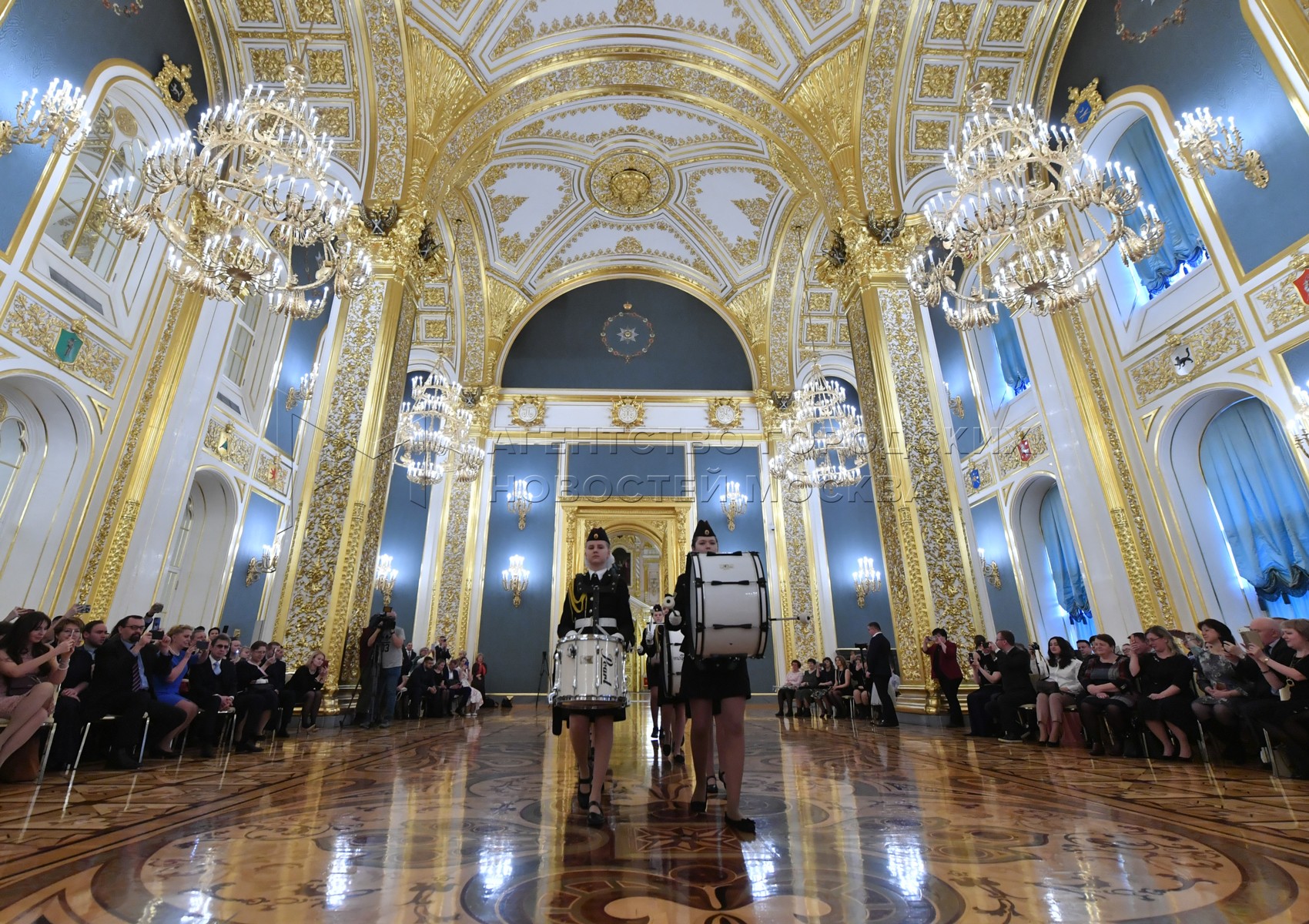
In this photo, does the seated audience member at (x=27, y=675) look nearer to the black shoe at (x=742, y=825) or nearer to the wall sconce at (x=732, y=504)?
the black shoe at (x=742, y=825)

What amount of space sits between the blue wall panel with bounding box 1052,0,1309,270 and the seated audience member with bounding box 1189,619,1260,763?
442 cm

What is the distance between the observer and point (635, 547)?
16.6m

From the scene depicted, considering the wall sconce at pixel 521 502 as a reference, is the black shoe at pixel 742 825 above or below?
below

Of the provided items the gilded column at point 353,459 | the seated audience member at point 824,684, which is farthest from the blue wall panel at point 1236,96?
the gilded column at point 353,459

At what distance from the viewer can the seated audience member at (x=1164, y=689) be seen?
4559mm

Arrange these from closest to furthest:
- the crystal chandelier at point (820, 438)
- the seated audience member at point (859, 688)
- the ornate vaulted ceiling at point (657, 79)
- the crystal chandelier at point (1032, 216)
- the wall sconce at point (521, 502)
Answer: the crystal chandelier at point (1032, 216)
the ornate vaulted ceiling at point (657, 79)
the seated audience member at point (859, 688)
the crystal chandelier at point (820, 438)
the wall sconce at point (521, 502)

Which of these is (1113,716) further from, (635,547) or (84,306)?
(635,547)

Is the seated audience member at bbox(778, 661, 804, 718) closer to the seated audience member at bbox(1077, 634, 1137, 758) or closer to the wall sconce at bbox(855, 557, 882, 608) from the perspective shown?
the wall sconce at bbox(855, 557, 882, 608)

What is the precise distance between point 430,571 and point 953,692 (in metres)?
11.2

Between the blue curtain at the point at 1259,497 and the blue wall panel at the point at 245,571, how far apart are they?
40.9ft

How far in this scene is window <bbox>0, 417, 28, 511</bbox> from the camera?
641 centimetres

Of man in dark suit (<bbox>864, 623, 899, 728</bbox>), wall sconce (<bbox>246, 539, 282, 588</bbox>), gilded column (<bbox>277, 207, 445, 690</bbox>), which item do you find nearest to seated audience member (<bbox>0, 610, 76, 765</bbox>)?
gilded column (<bbox>277, 207, 445, 690</bbox>)

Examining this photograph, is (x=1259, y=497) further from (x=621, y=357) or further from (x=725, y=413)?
(x=621, y=357)

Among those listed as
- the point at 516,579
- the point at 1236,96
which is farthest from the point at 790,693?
the point at 1236,96
